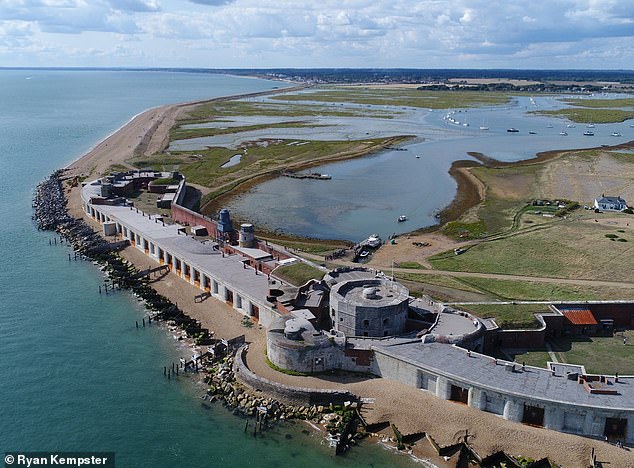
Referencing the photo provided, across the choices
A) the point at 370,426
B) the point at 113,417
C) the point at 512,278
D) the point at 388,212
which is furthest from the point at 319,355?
the point at 388,212

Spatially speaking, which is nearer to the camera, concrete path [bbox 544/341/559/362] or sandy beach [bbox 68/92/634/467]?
sandy beach [bbox 68/92/634/467]

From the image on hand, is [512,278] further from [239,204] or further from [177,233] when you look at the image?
[239,204]

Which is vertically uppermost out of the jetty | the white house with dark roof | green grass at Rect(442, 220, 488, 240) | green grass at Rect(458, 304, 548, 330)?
the jetty

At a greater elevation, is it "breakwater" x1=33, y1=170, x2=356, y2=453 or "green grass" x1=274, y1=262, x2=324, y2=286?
"green grass" x1=274, y1=262, x2=324, y2=286

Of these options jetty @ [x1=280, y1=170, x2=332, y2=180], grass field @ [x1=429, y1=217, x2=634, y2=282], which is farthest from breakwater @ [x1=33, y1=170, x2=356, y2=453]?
jetty @ [x1=280, y1=170, x2=332, y2=180]

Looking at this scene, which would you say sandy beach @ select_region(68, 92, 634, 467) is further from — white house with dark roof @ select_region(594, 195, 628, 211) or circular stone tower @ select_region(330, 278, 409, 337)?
white house with dark roof @ select_region(594, 195, 628, 211)

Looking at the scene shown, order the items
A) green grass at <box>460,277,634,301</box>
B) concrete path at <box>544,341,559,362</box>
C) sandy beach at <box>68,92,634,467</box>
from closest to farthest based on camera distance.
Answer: sandy beach at <box>68,92,634,467</box>
concrete path at <box>544,341,559,362</box>
green grass at <box>460,277,634,301</box>

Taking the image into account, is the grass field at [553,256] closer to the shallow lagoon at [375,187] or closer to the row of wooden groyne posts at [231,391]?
the shallow lagoon at [375,187]
